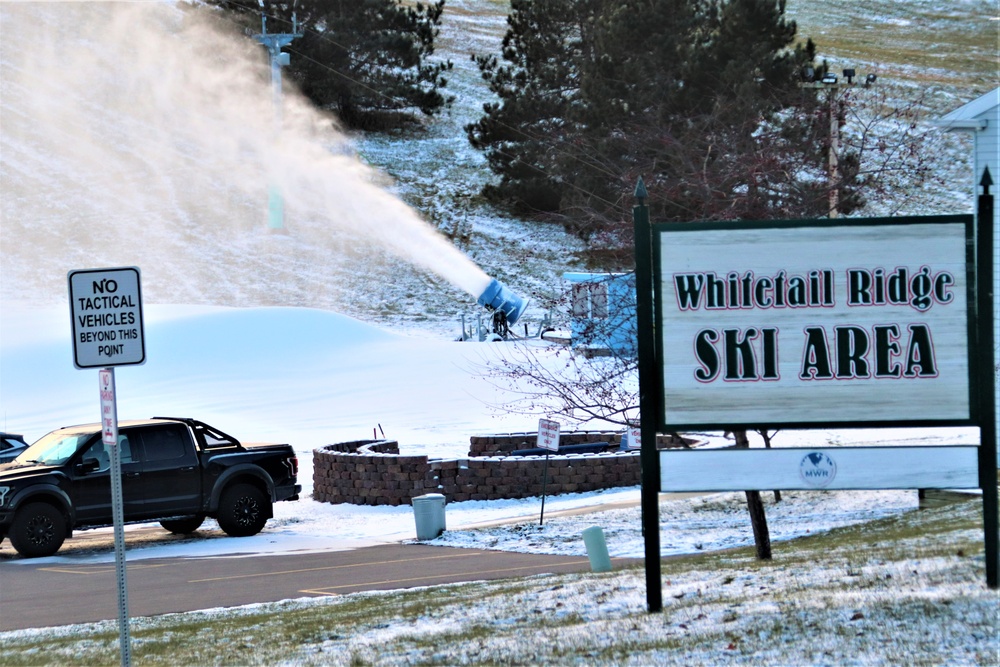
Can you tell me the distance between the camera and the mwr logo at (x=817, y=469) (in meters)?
8.65

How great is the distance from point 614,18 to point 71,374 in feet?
113

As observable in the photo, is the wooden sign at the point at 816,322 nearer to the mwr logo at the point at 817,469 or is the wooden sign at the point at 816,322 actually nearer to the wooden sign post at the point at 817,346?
the wooden sign post at the point at 817,346

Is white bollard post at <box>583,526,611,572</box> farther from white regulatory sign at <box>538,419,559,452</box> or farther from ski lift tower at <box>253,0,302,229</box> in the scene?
ski lift tower at <box>253,0,302,229</box>

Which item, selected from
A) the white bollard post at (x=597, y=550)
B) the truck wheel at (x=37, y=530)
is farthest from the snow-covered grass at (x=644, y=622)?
the truck wheel at (x=37, y=530)

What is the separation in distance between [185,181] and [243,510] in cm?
6862

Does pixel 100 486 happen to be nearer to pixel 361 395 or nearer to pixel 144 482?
pixel 144 482

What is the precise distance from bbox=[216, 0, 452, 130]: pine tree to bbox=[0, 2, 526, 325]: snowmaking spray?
3.30 metres

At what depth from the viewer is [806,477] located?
342 inches

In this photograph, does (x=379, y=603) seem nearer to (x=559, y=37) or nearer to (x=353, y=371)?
(x=353, y=371)

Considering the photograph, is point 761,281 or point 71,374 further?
point 71,374

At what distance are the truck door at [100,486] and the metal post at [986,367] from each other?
12400 mm

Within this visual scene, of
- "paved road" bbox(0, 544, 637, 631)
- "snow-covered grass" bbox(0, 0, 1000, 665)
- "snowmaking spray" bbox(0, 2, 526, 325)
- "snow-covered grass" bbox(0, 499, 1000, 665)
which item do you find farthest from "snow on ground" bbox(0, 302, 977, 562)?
"snowmaking spray" bbox(0, 2, 526, 325)

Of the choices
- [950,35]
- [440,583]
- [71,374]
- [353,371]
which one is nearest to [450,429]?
[353,371]

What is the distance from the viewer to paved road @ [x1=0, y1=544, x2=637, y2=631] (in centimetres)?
1297
